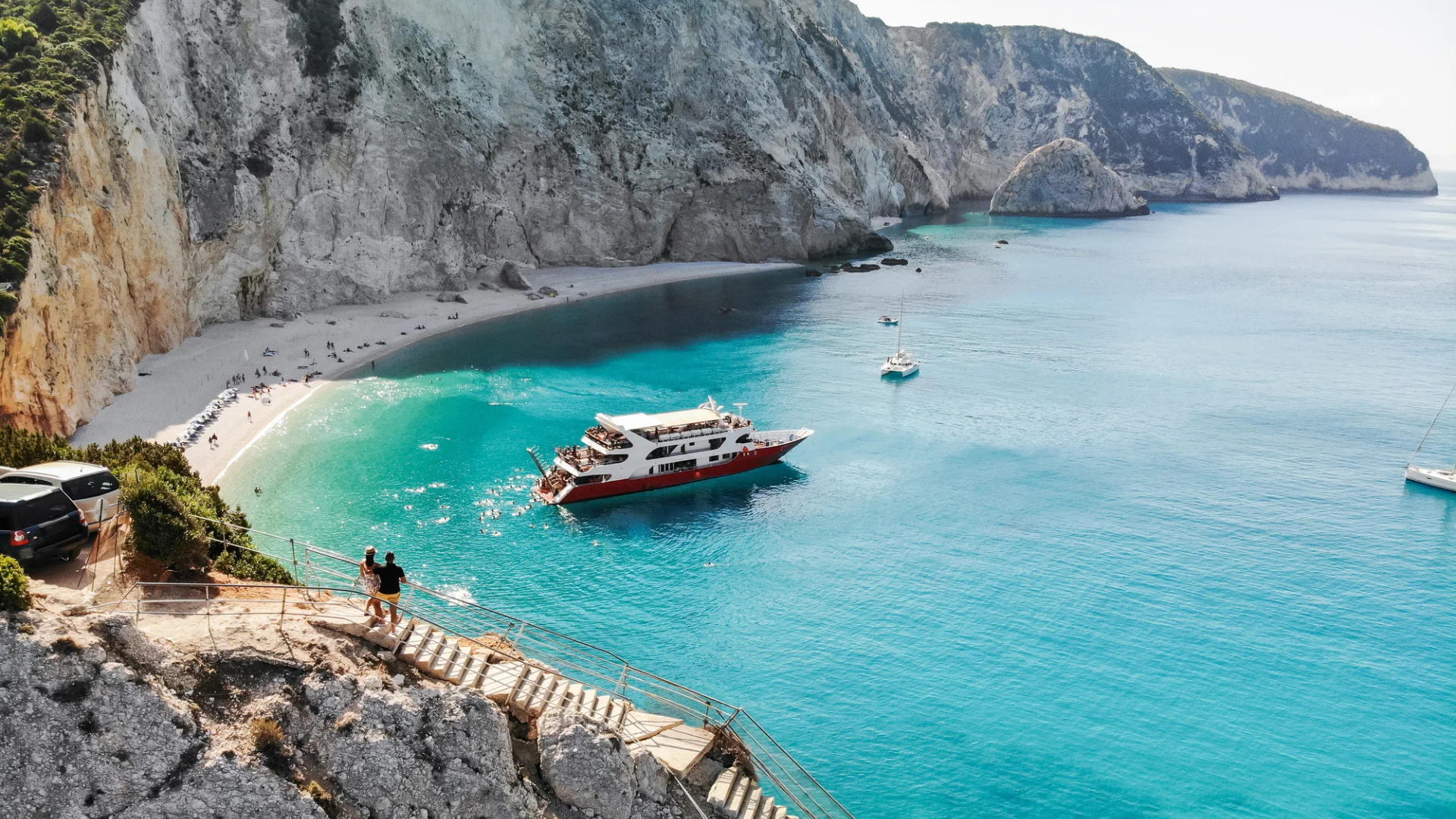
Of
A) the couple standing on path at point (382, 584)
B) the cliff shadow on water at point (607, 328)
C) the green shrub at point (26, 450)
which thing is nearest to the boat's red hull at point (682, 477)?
the cliff shadow on water at point (607, 328)

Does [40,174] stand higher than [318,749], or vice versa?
[40,174]

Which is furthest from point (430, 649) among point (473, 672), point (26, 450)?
point (26, 450)

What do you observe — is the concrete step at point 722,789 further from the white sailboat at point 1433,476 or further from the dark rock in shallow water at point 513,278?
the dark rock in shallow water at point 513,278

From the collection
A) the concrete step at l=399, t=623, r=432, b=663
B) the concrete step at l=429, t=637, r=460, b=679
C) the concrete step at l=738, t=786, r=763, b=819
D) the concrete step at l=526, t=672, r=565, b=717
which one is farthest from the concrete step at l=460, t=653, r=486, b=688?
the concrete step at l=738, t=786, r=763, b=819

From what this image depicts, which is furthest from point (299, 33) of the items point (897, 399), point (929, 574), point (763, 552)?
point (929, 574)

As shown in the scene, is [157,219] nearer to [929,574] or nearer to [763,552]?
[763,552]

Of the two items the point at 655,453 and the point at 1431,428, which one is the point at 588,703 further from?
the point at 1431,428

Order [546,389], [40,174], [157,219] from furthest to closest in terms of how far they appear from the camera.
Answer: [546,389] → [157,219] → [40,174]
